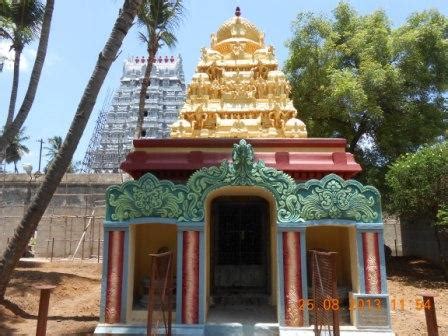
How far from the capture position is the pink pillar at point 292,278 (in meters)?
8.10

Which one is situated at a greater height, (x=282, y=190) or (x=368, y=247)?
(x=282, y=190)

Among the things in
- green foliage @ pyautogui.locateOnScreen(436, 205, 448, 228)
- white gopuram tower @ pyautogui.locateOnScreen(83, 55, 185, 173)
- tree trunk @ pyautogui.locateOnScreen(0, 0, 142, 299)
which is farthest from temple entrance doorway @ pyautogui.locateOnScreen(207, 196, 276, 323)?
white gopuram tower @ pyautogui.locateOnScreen(83, 55, 185, 173)

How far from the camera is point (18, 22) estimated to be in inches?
508

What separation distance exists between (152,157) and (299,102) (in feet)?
37.0

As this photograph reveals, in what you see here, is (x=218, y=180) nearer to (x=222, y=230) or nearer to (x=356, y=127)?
(x=222, y=230)

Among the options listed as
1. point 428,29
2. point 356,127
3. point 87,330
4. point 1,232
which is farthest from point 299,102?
point 1,232

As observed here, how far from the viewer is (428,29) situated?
17.8 metres

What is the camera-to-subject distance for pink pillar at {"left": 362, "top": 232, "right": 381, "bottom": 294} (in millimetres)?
8188

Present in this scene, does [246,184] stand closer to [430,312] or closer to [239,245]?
[239,245]

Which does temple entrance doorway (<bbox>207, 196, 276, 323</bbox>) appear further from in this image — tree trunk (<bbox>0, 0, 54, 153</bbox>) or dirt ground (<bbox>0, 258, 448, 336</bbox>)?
tree trunk (<bbox>0, 0, 54, 153</bbox>)

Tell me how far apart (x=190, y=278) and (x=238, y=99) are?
19.5 feet

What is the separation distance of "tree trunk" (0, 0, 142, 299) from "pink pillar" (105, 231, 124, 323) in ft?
5.92

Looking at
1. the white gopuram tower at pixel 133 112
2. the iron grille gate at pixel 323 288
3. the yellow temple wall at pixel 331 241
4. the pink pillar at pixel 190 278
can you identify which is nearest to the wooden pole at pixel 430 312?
the iron grille gate at pixel 323 288

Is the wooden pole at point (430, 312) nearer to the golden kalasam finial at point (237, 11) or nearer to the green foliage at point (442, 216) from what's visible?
the green foliage at point (442, 216)
